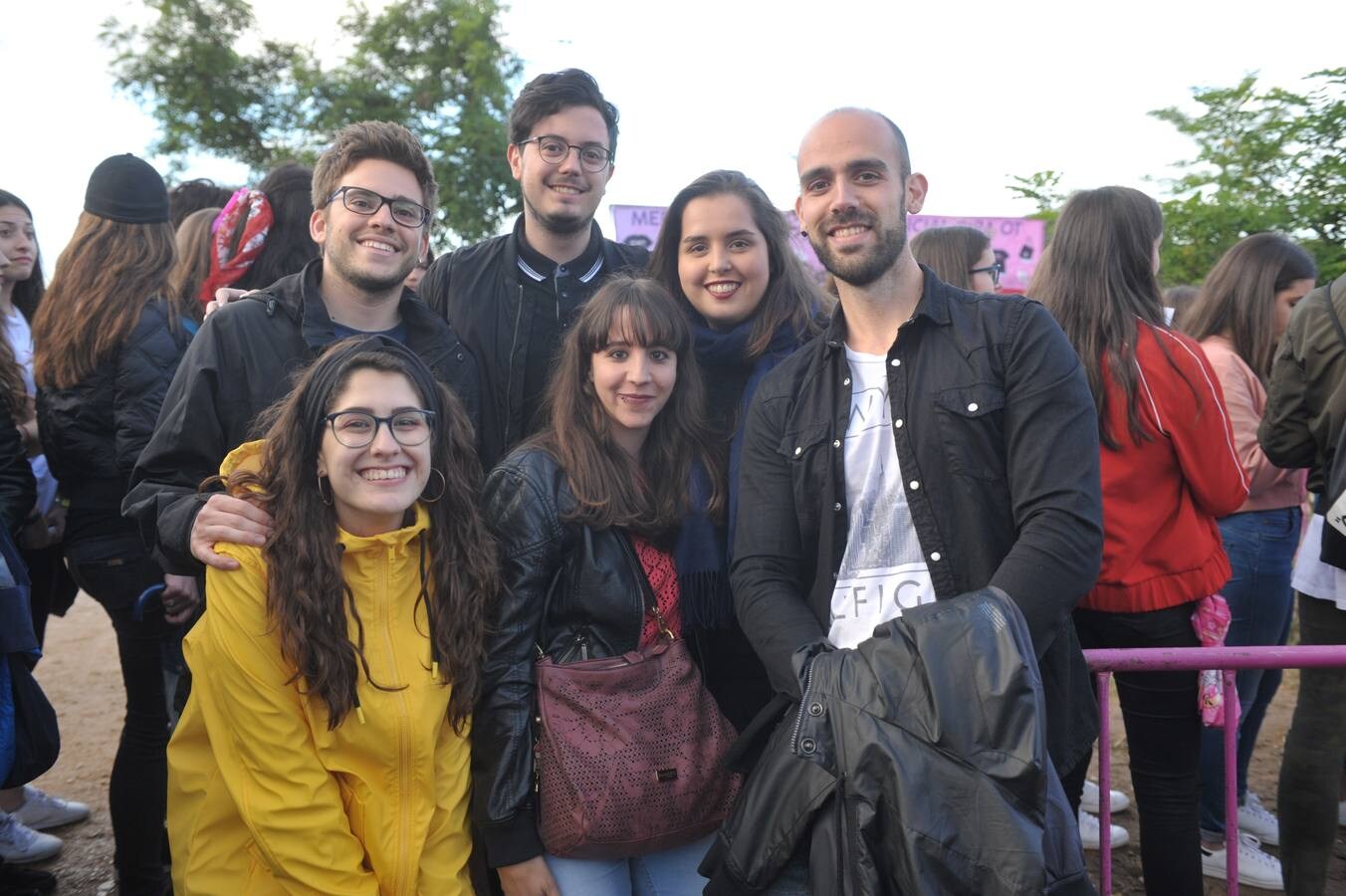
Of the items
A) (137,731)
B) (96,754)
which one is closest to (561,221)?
(137,731)

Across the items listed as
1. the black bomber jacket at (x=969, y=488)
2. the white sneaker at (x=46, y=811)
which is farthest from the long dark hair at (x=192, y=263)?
the black bomber jacket at (x=969, y=488)

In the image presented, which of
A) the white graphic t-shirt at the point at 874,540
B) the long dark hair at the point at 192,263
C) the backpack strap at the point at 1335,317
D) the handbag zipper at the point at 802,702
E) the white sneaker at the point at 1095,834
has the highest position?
the long dark hair at the point at 192,263

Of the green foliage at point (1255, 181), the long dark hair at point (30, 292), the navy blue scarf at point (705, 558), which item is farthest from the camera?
the green foliage at point (1255, 181)

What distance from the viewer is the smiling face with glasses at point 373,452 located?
2607mm

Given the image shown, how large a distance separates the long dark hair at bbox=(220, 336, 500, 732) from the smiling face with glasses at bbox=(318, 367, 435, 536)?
0.03 m

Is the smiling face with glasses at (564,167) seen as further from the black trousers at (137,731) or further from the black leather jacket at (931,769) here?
the black leather jacket at (931,769)

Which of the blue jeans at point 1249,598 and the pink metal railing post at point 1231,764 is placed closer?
the pink metal railing post at point 1231,764

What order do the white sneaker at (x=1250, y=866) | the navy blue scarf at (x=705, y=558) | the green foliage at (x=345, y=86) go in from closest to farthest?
the navy blue scarf at (x=705, y=558) < the white sneaker at (x=1250, y=866) < the green foliage at (x=345, y=86)

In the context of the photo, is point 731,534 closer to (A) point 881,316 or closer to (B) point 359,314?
(A) point 881,316

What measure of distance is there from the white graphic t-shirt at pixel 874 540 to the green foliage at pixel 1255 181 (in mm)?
6452

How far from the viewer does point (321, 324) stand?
3.13 m

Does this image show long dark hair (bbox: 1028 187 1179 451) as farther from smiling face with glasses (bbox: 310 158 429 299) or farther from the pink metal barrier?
smiling face with glasses (bbox: 310 158 429 299)

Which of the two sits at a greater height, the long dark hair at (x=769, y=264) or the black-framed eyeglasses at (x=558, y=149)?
the black-framed eyeglasses at (x=558, y=149)

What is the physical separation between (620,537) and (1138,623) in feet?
5.64
